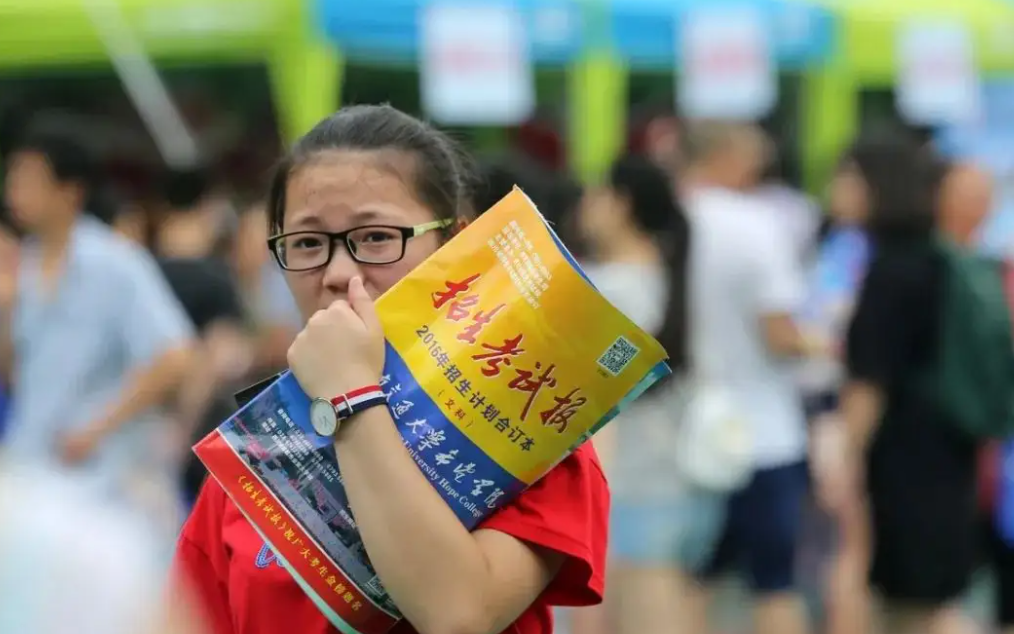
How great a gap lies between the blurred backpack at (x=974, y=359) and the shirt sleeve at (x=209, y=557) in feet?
10.9

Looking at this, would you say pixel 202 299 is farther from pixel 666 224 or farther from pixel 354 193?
pixel 354 193

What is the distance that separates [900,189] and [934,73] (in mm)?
7234

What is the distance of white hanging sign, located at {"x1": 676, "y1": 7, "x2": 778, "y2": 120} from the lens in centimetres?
991

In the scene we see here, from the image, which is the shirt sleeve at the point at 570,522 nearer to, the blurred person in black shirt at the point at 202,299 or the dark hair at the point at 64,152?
the blurred person in black shirt at the point at 202,299

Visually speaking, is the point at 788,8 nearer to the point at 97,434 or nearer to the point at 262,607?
the point at 97,434

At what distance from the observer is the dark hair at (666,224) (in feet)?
16.6

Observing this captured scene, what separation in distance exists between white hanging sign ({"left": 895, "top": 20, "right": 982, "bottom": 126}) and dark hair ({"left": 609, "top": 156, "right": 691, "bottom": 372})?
6943 millimetres

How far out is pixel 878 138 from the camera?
543 centimetres

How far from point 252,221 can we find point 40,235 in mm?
2400

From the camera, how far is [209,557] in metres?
2.05

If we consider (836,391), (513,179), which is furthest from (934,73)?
(513,179)

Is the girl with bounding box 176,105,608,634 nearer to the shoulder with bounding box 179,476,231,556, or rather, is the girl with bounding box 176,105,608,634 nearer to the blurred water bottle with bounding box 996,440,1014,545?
the shoulder with bounding box 179,476,231,556

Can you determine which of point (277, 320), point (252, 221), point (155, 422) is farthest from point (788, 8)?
point (155, 422)

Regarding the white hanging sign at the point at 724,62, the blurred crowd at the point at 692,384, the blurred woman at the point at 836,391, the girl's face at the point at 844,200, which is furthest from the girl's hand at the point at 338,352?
the white hanging sign at the point at 724,62
